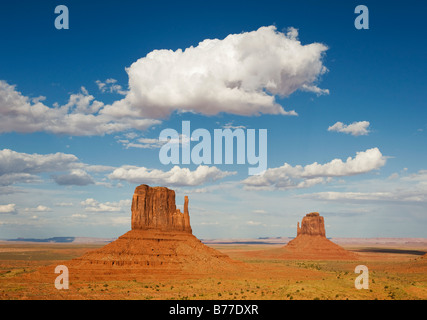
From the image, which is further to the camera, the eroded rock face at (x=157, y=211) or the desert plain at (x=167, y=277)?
the eroded rock face at (x=157, y=211)

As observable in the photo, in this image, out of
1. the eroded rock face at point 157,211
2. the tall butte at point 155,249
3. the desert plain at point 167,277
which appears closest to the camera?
the desert plain at point 167,277

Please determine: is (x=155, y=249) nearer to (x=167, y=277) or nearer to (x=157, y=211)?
(x=157, y=211)

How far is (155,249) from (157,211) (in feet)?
37.2

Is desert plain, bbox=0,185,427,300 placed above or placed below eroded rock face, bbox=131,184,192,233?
below

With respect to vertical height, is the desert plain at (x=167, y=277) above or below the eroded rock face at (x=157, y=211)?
below

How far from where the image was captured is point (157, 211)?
105875 mm

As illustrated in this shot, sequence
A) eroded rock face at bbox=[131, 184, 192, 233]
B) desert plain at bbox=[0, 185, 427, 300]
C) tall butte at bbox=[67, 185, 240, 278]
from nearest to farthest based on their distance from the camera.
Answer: desert plain at bbox=[0, 185, 427, 300] < tall butte at bbox=[67, 185, 240, 278] < eroded rock face at bbox=[131, 184, 192, 233]

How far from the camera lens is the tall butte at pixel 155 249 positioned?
3590 inches

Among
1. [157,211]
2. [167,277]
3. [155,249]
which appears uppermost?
[157,211]

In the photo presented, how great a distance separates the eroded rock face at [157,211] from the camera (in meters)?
104

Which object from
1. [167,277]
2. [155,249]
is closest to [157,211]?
[155,249]

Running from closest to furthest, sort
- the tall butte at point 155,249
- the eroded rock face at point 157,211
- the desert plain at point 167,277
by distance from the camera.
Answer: the desert plain at point 167,277 → the tall butte at point 155,249 → the eroded rock face at point 157,211

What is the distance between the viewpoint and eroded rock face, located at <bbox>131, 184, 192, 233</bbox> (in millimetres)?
103875
